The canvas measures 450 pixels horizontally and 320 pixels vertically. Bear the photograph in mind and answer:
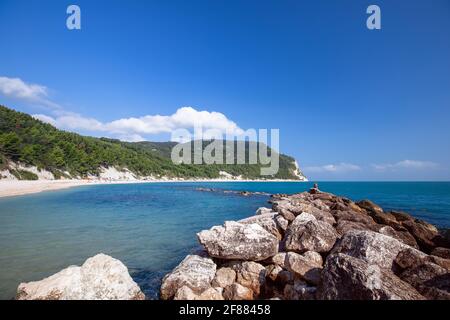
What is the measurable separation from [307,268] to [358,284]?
2521 millimetres

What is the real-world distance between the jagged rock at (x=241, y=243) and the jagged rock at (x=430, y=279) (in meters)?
4.15

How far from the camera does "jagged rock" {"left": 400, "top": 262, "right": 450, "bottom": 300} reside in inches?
227

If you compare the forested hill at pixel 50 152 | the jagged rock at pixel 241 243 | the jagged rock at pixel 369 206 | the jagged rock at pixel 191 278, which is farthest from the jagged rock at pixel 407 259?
the forested hill at pixel 50 152

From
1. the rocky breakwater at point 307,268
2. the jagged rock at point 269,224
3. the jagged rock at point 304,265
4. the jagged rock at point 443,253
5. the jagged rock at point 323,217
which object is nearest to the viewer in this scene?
the rocky breakwater at point 307,268

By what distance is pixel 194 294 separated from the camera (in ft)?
24.3

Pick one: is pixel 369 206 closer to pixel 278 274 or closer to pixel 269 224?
pixel 269 224

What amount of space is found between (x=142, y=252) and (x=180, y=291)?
7110 millimetres

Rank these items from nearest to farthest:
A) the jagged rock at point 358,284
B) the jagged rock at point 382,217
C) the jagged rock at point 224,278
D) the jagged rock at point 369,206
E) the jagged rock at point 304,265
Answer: the jagged rock at point 358,284 < the jagged rock at point 304,265 < the jagged rock at point 224,278 < the jagged rock at point 382,217 < the jagged rock at point 369,206

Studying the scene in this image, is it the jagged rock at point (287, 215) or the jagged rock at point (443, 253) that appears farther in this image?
the jagged rock at point (287, 215)

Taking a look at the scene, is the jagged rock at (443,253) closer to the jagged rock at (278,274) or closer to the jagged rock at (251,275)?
the jagged rock at (278,274)

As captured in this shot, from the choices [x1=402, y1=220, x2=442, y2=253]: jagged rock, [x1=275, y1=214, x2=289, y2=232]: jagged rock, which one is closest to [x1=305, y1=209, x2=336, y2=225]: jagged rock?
[x1=275, y1=214, x2=289, y2=232]: jagged rock

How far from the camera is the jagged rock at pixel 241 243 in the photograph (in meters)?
9.05

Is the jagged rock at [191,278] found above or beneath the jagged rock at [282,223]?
beneath
